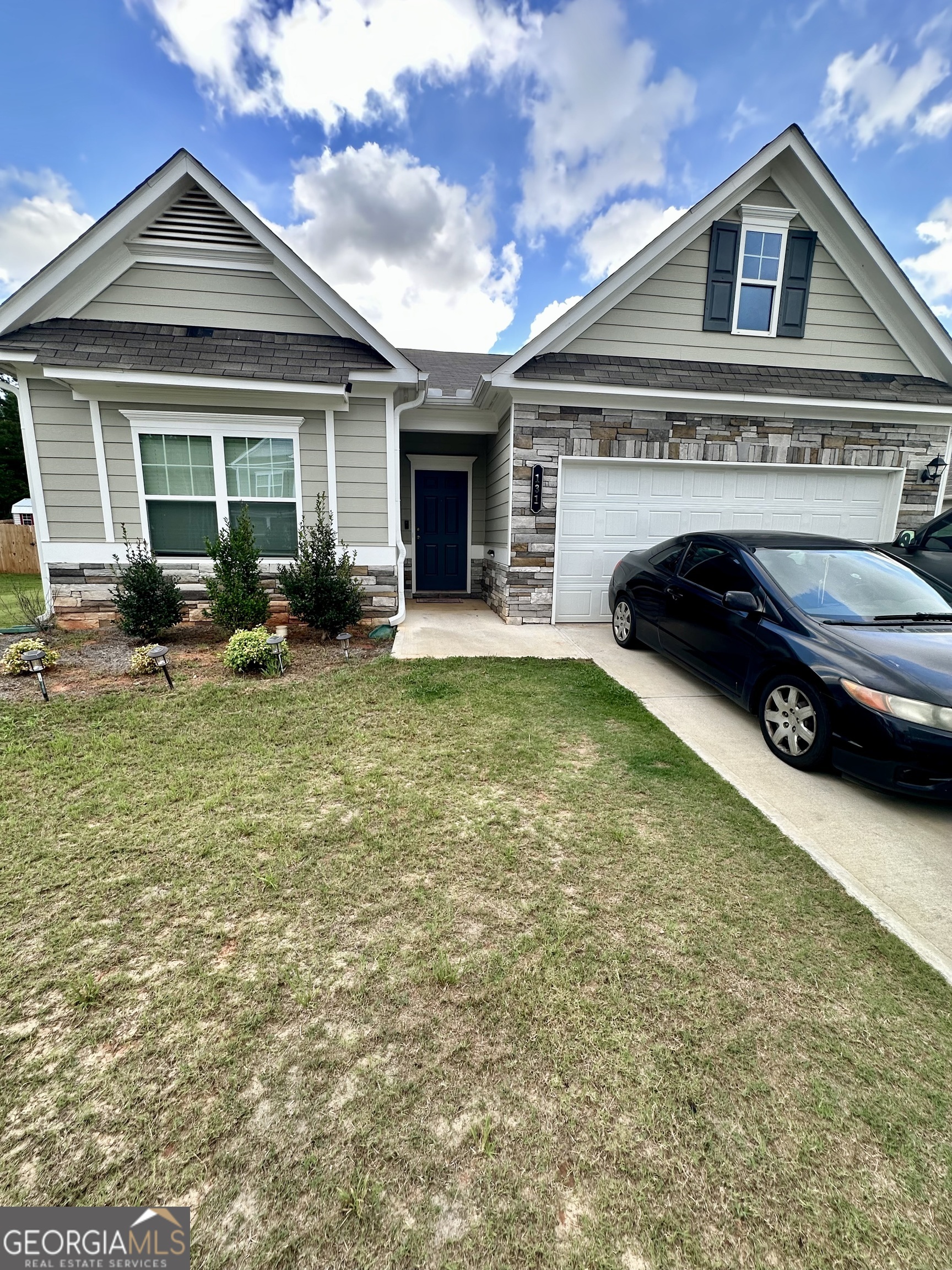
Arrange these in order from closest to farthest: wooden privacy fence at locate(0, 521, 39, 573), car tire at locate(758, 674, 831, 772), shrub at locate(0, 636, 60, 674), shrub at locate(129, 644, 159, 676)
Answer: car tire at locate(758, 674, 831, 772)
shrub at locate(0, 636, 60, 674)
shrub at locate(129, 644, 159, 676)
wooden privacy fence at locate(0, 521, 39, 573)

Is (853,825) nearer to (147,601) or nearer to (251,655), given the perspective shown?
(251,655)

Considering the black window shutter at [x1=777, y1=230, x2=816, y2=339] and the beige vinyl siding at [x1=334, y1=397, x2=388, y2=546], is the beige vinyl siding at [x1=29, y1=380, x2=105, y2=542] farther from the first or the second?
the black window shutter at [x1=777, y1=230, x2=816, y2=339]

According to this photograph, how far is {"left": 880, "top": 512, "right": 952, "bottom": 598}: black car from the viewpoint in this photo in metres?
5.36

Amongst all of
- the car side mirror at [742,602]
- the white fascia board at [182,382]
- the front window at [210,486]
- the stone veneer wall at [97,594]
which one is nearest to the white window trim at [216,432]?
the front window at [210,486]

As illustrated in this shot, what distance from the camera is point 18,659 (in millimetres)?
4934

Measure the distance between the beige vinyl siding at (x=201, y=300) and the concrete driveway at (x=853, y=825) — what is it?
21.4 feet

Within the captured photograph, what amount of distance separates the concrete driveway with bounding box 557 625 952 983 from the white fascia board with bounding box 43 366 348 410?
17.0ft

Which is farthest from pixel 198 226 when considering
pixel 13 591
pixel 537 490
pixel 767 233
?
pixel 13 591

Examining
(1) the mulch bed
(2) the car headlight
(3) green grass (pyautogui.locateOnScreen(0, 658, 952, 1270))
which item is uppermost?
(2) the car headlight

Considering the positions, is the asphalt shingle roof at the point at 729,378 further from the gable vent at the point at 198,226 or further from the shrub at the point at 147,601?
the shrub at the point at 147,601

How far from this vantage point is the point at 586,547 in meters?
7.39

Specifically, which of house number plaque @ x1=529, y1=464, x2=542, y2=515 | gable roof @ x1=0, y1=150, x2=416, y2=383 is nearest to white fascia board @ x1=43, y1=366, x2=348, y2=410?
gable roof @ x1=0, y1=150, x2=416, y2=383

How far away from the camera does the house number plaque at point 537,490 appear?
6.99m

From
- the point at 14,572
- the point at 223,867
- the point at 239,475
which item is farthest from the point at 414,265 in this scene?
the point at 223,867
